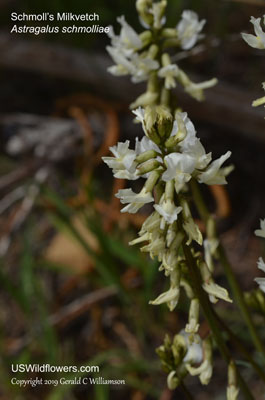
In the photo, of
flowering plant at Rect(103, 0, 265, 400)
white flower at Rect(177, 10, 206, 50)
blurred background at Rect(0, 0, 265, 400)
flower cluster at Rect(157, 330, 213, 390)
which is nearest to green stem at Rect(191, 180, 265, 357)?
flowering plant at Rect(103, 0, 265, 400)

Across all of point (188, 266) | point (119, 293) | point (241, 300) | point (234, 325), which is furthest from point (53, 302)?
point (188, 266)

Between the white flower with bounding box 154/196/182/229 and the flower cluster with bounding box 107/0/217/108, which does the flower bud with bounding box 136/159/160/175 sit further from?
the flower cluster with bounding box 107/0/217/108

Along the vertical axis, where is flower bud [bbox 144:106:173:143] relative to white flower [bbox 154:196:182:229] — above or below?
above

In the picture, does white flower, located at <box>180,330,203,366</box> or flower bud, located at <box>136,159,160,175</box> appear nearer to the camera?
flower bud, located at <box>136,159,160,175</box>

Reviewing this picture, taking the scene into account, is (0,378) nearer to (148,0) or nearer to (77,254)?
(77,254)

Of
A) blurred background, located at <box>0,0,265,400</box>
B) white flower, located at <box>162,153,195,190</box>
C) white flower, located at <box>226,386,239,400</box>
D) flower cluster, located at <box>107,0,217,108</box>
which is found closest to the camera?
white flower, located at <box>162,153,195,190</box>

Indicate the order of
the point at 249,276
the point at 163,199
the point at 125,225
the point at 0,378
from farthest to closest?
1. the point at 125,225
2. the point at 249,276
3. the point at 0,378
4. the point at 163,199
